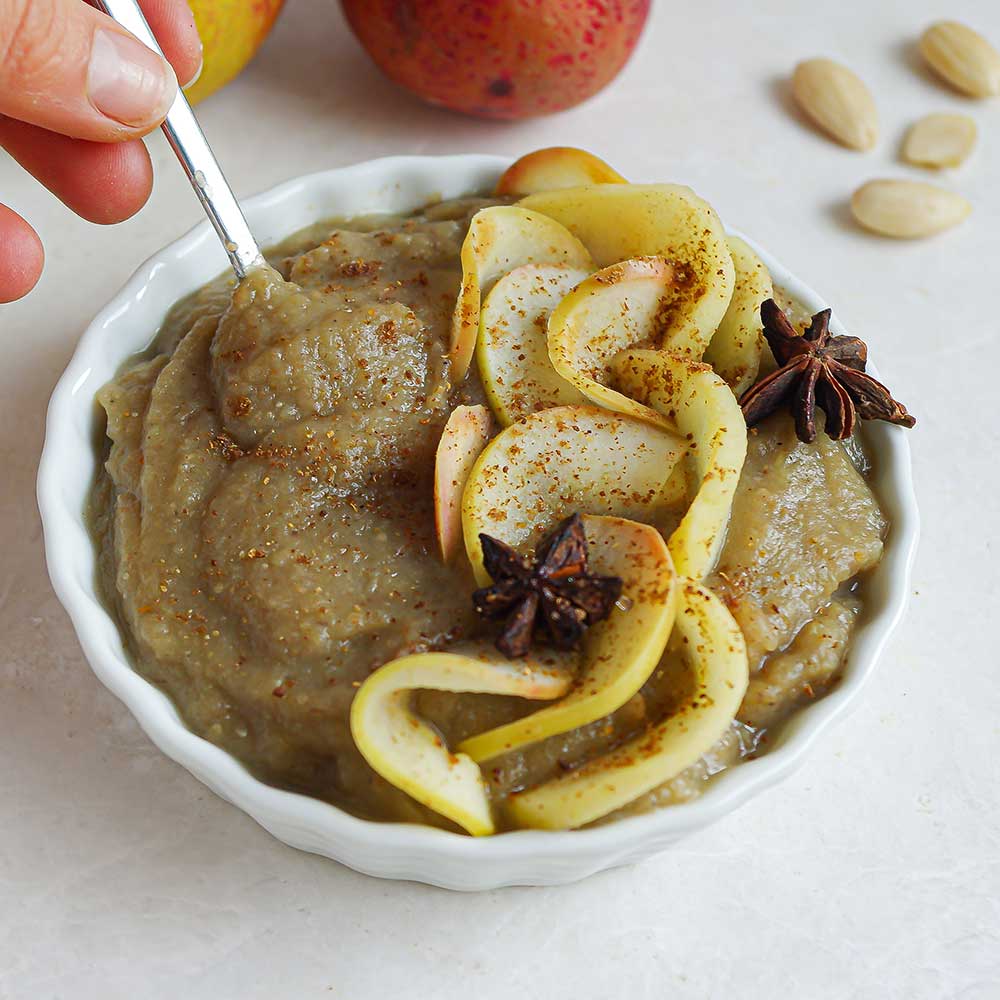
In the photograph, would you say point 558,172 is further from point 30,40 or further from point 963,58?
point 963,58

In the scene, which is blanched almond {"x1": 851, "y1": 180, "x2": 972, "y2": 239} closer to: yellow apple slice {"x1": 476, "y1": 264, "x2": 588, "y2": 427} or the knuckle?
yellow apple slice {"x1": 476, "y1": 264, "x2": 588, "y2": 427}

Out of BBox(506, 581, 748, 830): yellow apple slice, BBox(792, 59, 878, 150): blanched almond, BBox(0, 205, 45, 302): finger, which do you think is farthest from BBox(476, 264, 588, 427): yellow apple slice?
BBox(792, 59, 878, 150): blanched almond

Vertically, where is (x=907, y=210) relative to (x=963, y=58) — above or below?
below

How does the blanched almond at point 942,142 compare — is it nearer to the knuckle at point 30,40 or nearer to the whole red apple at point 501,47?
the whole red apple at point 501,47

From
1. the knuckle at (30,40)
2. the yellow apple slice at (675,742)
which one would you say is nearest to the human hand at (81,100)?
the knuckle at (30,40)

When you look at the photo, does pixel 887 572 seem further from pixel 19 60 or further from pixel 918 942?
pixel 19 60

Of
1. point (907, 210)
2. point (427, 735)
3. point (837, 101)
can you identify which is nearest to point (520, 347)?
point (427, 735)

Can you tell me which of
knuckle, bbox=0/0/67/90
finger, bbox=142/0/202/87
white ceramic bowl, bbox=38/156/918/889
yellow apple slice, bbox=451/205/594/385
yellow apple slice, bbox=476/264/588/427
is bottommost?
white ceramic bowl, bbox=38/156/918/889
